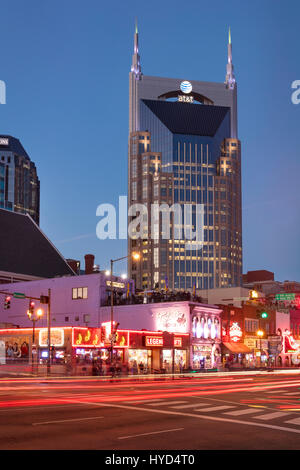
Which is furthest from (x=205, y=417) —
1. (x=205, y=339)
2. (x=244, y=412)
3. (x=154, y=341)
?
(x=205, y=339)

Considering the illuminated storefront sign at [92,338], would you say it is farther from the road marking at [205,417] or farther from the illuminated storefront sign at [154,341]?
the road marking at [205,417]

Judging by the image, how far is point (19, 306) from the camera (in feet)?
257

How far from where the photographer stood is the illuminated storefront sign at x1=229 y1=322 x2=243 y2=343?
258 feet

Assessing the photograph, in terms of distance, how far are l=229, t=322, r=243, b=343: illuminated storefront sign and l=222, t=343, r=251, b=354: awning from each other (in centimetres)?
79

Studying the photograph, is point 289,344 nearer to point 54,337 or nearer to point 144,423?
point 54,337

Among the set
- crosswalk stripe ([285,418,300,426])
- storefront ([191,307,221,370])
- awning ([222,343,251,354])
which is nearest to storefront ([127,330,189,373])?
storefront ([191,307,221,370])

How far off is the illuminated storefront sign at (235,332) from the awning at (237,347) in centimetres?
79

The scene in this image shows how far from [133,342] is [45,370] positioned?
11.2 meters

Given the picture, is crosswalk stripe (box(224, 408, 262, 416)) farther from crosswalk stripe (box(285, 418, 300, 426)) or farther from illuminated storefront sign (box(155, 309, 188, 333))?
illuminated storefront sign (box(155, 309, 188, 333))

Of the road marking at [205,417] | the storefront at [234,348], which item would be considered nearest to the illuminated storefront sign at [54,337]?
the storefront at [234,348]
